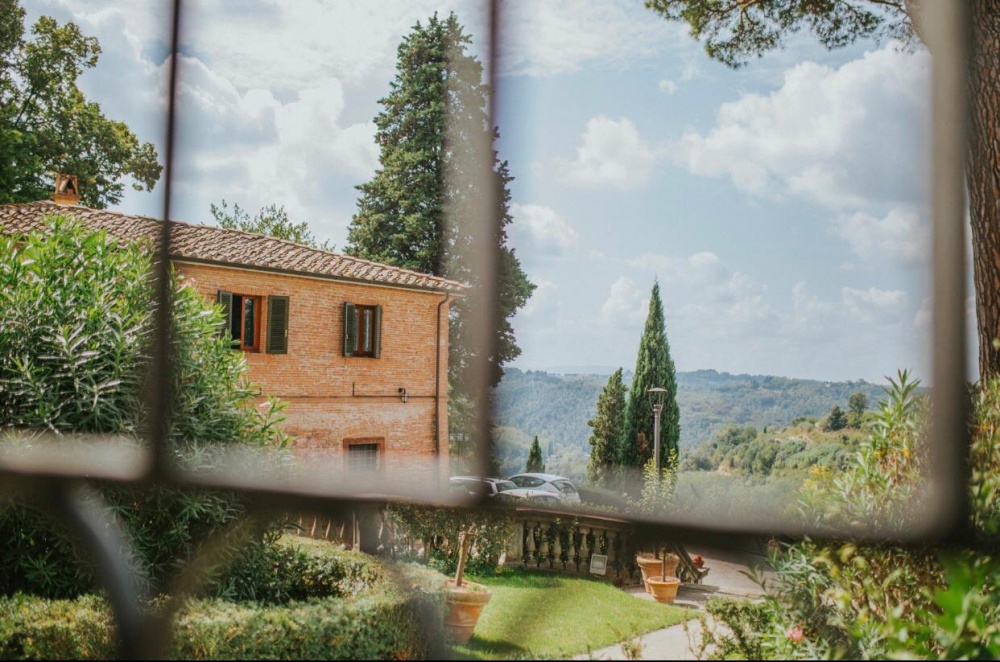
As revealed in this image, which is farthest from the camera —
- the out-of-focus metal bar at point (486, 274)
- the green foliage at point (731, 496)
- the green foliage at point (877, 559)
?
the out-of-focus metal bar at point (486, 274)

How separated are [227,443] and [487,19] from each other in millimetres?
1613

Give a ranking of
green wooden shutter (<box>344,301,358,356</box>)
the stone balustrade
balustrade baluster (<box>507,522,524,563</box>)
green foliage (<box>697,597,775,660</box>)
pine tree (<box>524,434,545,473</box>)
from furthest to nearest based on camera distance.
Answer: green wooden shutter (<box>344,301,358,356</box>), pine tree (<box>524,434,545,473</box>), balustrade baluster (<box>507,522,524,563</box>), the stone balustrade, green foliage (<box>697,597,775,660</box>)

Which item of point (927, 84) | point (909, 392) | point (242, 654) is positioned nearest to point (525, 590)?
point (242, 654)

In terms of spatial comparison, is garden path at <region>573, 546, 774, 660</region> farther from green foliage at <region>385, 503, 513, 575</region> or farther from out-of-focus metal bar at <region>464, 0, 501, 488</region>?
out-of-focus metal bar at <region>464, 0, 501, 488</region>

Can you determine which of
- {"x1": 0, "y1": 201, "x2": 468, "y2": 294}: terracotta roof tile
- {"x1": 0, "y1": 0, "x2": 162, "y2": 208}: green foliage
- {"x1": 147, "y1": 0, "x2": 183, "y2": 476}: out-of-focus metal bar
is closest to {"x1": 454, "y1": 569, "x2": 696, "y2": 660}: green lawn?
{"x1": 0, "y1": 201, "x2": 468, "y2": 294}: terracotta roof tile

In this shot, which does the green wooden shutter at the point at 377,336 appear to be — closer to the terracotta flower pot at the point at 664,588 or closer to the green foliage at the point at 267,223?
the green foliage at the point at 267,223

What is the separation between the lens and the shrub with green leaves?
8.20ft

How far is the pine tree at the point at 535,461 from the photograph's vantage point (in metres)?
2.30

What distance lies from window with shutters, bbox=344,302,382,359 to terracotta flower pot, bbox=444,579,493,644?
0.81m

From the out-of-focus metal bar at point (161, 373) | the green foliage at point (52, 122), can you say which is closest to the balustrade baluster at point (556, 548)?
the out-of-focus metal bar at point (161, 373)

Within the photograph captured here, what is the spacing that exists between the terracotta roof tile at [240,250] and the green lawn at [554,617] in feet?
3.14

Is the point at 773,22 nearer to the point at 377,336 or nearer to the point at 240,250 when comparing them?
the point at 377,336

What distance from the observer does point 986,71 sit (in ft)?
6.62

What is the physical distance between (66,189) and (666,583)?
2.80 m
